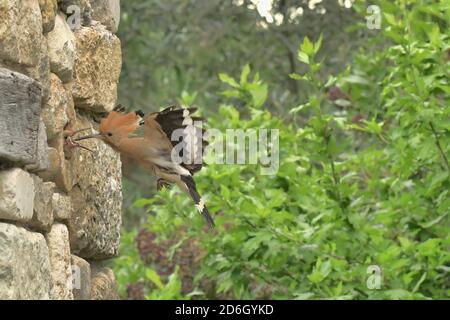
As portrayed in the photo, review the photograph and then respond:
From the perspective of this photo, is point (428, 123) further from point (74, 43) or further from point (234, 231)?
point (74, 43)

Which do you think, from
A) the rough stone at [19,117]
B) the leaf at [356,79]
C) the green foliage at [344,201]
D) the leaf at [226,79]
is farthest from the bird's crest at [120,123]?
the leaf at [356,79]

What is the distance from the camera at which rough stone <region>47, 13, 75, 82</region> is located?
2883 millimetres

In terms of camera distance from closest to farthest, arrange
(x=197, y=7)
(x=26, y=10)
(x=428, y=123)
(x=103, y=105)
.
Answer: (x=26, y=10) → (x=103, y=105) → (x=428, y=123) → (x=197, y=7)

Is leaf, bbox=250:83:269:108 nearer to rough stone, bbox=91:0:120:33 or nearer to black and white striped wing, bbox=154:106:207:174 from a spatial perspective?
rough stone, bbox=91:0:120:33

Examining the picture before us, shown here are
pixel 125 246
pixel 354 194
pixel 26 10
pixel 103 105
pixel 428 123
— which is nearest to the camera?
pixel 26 10

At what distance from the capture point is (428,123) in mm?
4598

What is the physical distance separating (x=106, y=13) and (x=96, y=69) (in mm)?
277

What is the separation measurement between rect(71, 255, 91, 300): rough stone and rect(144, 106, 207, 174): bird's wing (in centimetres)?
38

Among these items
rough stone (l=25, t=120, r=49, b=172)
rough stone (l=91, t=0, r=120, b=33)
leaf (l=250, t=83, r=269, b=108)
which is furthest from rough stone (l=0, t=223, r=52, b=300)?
leaf (l=250, t=83, r=269, b=108)

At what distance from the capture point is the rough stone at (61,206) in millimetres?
2881

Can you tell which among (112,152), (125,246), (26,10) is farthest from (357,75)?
(26,10)

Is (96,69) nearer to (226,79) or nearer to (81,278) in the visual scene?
(81,278)

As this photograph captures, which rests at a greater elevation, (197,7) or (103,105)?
(197,7)

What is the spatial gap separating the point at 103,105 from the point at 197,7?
20.9 ft
